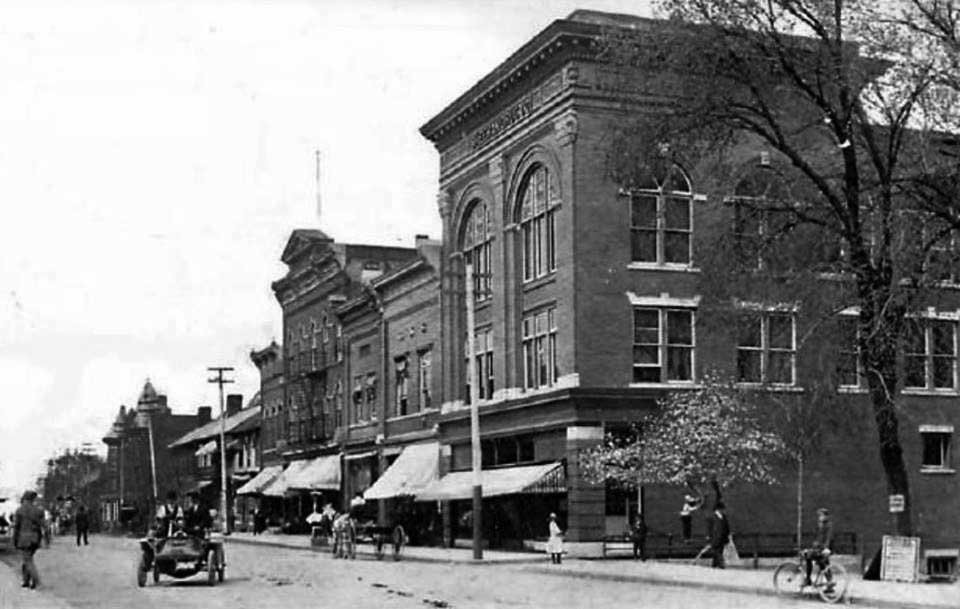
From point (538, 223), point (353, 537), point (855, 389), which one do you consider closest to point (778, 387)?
point (855, 389)

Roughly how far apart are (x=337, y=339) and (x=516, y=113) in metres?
25.8

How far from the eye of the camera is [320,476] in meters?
70.2

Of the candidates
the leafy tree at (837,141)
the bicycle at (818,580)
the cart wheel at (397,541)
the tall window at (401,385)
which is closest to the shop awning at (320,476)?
the tall window at (401,385)

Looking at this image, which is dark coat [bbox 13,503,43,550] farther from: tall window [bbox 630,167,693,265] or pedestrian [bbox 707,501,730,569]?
tall window [bbox 630,167,693,265]

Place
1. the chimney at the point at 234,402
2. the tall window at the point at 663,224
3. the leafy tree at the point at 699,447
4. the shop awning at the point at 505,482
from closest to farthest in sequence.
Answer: the leafy tree at the point at 699,447 < the shop awning at the point at 505,482 < the tall window at the point at 663,224 < the chimney at the point at 234,402

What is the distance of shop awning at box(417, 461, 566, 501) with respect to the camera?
43219 mm

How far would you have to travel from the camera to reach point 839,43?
3116cm

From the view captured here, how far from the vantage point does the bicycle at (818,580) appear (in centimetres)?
2508

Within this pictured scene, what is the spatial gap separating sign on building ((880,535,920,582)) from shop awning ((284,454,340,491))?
4160 centimetres

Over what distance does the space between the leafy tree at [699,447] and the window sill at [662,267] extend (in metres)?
4.38

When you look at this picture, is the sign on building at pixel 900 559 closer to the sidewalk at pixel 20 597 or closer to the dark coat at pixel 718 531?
the dark coat at pixel 718 531

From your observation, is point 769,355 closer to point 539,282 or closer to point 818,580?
point 539,282

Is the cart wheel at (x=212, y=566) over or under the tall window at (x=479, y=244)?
under

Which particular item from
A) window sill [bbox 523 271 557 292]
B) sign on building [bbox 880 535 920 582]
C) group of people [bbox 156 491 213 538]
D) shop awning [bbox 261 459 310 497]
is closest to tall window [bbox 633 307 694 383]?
window sill [bbox 523 271 557 292]
